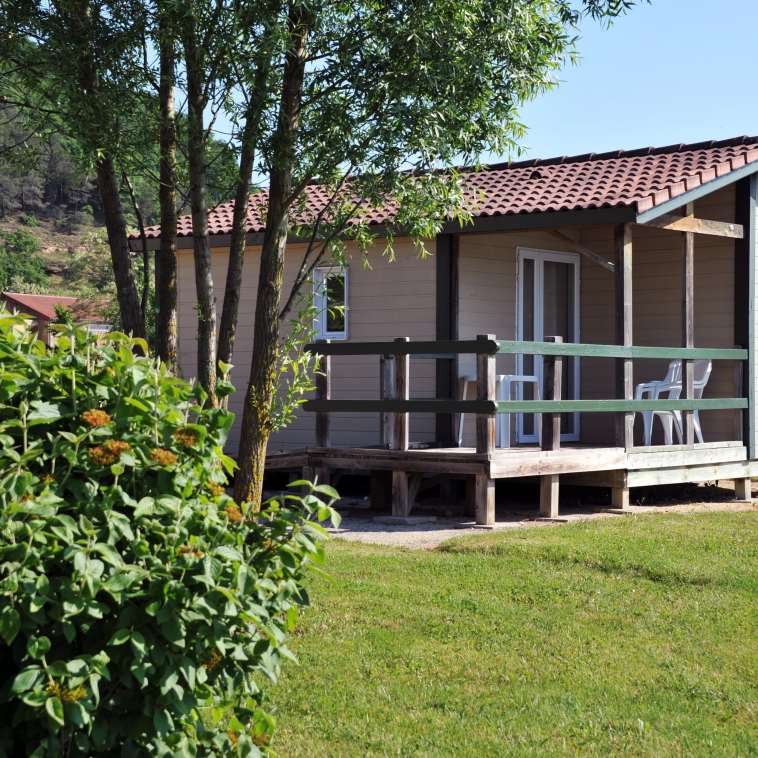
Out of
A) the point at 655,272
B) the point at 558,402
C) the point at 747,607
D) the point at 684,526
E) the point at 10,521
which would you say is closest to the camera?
the point at 10,521

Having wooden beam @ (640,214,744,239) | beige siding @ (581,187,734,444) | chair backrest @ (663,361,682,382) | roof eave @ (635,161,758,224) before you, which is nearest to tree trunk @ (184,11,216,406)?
roof eave @ (635,161,758,224)

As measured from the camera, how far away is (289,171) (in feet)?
20.9

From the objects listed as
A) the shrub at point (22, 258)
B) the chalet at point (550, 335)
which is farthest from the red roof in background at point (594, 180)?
the shrub at point (22, 258)

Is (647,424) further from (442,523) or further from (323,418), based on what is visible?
(323,418)

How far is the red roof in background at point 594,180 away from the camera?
1104cm

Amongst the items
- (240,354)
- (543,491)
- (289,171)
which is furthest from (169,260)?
(240,354)

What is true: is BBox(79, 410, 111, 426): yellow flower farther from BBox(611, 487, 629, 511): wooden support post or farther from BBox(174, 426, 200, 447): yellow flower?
BBox(611, 487, 629, 511): wooden support post

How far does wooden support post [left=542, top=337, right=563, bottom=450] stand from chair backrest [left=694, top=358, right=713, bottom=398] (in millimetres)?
2752

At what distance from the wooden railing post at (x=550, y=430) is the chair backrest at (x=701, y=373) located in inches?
108

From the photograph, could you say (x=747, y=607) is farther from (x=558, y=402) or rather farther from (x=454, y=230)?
(x=454, y=230)

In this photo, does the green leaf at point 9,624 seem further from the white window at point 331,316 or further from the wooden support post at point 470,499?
the white window at point 331,316

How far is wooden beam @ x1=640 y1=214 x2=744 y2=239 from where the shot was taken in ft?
37.1

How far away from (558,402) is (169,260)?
15.3 feet

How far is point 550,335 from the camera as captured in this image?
1213 cm
